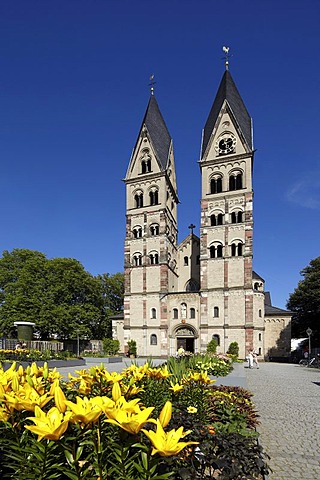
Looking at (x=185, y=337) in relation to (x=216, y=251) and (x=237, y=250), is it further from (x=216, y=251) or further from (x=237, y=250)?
(x=237, y=250)

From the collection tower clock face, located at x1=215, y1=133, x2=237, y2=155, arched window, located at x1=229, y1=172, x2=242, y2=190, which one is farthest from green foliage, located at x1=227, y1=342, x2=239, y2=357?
tower clock face, located at x1=215, y1=133, x2=237, y2=155

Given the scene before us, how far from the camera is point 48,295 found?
46375 millimetres

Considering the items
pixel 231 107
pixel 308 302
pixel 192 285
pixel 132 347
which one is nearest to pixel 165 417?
pixel 132 347

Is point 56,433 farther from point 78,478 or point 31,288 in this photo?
point 31,288

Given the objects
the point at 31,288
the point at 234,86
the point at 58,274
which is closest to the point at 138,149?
the point at 234,86

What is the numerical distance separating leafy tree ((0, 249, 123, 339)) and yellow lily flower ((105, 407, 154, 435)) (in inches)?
1763

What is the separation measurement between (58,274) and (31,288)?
3846 millimetres

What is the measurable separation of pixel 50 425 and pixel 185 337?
4149cm

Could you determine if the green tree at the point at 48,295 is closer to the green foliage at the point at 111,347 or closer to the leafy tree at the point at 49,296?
the leafy tree at the point at 49,296

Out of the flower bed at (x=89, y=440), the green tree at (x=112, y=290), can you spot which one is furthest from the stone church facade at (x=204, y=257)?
the flower bed at (x=89, y=440)

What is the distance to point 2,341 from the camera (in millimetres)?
25984

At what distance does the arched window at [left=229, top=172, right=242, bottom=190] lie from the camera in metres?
43.7

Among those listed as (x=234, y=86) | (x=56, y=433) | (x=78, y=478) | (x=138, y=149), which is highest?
(x=234, y=86)

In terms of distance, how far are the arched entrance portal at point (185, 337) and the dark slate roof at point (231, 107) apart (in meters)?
21.5
